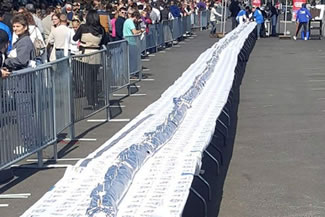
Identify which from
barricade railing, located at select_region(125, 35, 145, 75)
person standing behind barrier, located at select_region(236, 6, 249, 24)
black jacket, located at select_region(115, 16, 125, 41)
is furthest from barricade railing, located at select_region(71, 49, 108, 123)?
person standing behind barrier, located at select_region(236, 6, 249, 24)

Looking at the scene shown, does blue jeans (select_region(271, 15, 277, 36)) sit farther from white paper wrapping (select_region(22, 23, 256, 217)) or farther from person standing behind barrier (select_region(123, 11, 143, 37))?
white paper wrapping (select_region(22, 23, 256, 217))

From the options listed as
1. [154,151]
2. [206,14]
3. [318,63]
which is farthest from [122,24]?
[206,14]

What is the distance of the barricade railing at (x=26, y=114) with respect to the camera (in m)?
7.61

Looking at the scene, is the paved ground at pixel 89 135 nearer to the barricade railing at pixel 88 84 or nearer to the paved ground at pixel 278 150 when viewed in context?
the barricade railing at pixel 88 84

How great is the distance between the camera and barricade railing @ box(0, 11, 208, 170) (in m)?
7.73

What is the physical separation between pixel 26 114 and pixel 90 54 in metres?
2.94

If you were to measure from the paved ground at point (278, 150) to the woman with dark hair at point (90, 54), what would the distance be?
2.36m

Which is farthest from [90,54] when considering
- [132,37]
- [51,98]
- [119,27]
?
[119,27]

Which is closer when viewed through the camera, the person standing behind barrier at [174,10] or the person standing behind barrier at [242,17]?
the person standing behind barrier at [174,10]

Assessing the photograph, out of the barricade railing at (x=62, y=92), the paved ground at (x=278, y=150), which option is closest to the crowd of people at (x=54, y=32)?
the barricade railing at (x=62, y=92)

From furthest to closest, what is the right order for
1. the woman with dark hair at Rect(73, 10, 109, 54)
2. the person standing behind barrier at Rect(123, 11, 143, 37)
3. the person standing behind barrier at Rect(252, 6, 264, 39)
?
the person standing behind barrier at Rect(252, 6, 264, 39) → the person standing behind barrier at Rect(123, 11, 143, 37) → the woman with dark hair at Rect(73, 10, 109, 54)

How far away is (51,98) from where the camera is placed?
894cm

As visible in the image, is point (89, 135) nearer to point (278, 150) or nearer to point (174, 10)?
point (278, 150)

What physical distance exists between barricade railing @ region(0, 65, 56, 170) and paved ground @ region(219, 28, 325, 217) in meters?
2.28
